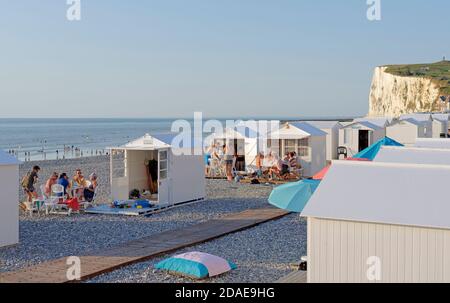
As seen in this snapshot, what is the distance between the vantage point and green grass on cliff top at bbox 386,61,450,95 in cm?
8469

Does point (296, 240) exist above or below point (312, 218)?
below

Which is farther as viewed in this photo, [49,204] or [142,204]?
[142,204]

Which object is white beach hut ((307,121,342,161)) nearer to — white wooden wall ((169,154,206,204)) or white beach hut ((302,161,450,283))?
white wooden wall ((169,154,206,204))

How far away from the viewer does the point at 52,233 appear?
12.1 meters

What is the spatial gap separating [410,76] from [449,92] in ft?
56.2

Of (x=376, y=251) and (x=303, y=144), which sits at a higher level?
(x=303, y=144)

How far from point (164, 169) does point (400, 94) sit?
84.6 meters

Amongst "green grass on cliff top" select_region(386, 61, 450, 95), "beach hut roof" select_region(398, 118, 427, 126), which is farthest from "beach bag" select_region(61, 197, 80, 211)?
"green grass on cliff top" select_region(386, 61, 450, 95)

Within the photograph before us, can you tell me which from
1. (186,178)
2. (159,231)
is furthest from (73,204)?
(186,178)

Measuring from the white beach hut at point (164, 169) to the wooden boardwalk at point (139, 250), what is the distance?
225cm

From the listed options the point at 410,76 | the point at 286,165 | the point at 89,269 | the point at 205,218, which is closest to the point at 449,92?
the point at 410,76

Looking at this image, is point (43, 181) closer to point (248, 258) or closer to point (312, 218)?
point (248, 258)

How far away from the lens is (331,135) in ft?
90.3

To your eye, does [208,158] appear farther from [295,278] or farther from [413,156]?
[295,278]
